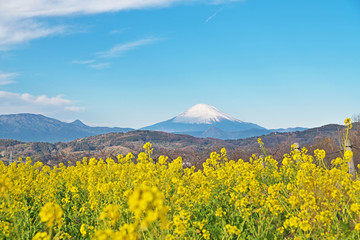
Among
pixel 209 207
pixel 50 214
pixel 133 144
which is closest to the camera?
pixel 50 214

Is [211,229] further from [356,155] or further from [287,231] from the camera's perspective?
[356,155]

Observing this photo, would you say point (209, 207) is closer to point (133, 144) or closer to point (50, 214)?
point (50, 214)

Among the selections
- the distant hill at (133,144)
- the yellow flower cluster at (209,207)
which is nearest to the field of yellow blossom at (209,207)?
the yellow flower cluster at (209,207)

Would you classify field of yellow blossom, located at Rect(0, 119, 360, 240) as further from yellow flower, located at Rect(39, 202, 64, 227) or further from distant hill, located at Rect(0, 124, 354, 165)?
distant hill, located at Rect(0, 124, 354, 165)

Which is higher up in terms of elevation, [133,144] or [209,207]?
[209,207]

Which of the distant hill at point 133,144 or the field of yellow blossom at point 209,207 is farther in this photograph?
the distant hill at point 133,144

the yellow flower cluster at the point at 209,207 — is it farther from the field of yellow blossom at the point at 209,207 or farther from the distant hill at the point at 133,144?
the distant hill at the point at 133,144

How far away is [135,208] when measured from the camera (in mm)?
2090

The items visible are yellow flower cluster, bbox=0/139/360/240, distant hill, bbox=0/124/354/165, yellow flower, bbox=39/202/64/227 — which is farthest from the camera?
distant hill, bbox=0/124/354/165

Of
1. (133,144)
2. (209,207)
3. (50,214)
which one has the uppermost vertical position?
(50,214)

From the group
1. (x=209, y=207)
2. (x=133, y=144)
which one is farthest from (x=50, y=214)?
(x=133, y=144)

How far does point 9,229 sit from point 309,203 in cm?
469

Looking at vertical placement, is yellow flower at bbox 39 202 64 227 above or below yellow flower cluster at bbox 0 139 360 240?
above

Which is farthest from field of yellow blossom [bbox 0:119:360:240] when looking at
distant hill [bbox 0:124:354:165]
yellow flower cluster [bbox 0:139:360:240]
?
distant hill [bbox 0:124:354:165]
